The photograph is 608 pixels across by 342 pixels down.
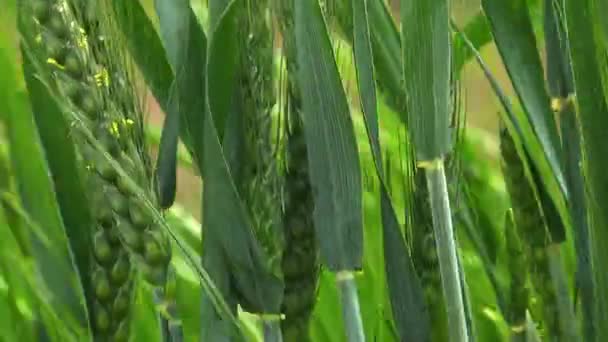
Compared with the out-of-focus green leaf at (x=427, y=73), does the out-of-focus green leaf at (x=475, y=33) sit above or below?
above

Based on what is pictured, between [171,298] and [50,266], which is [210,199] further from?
[50,266]

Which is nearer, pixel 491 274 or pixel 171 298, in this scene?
pixel 171 298

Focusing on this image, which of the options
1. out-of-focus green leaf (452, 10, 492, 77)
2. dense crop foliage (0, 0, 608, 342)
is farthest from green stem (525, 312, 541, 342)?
out-of-focus green leaf (452, 10, 492, 77)

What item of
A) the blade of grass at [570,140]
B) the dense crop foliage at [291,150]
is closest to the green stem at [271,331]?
the dense crop foliage at [291,150]

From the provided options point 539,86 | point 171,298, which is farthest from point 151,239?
point 539,86

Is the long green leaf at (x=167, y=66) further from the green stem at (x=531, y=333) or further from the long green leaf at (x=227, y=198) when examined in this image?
the green stem at (x=531, y=333)

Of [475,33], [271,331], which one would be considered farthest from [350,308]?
[475,33]

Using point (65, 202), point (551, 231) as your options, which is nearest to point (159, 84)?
point (65, 202)

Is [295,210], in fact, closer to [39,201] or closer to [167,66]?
[167,66]
